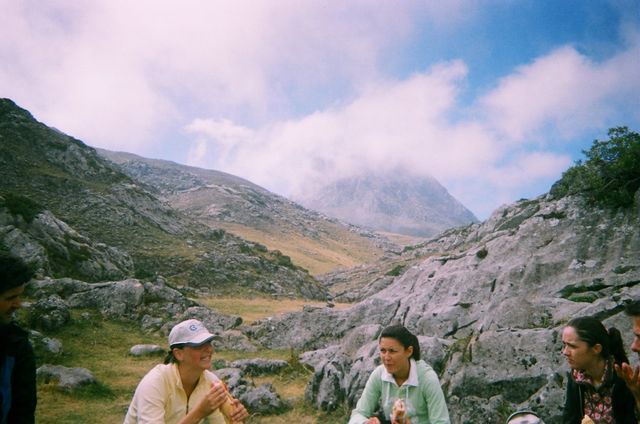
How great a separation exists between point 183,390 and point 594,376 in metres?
5.26

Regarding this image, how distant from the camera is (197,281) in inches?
1550

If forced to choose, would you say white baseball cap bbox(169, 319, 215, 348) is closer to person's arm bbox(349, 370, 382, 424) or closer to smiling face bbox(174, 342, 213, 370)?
smiling face bbox(174, 342, 213, 370)

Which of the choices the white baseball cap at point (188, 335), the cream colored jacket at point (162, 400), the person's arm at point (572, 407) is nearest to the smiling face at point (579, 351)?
the person's arm at point (572, 407)

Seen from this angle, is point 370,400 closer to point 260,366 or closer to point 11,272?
point 11,272

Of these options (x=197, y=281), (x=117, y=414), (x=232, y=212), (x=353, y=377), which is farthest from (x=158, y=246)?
(x=232, y=212)

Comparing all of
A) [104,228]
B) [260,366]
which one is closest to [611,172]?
[260,366]

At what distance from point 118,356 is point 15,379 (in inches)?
→ 639

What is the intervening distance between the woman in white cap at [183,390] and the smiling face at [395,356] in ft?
6.82

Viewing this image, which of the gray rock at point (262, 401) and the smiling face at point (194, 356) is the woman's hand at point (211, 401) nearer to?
the smiling face at point (194, 356)

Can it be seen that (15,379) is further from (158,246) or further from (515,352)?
(158,246)

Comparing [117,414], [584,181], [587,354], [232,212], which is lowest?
[117,414]

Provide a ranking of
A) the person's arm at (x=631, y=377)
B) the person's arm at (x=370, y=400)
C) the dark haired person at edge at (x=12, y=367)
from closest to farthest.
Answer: the dark haired person at edge at (x=12, y=367)
the person's arm at (x=631, y=377)
the person's arm at (x=370, y=400)

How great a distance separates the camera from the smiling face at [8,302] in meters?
3.73

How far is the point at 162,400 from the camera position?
4.48m
